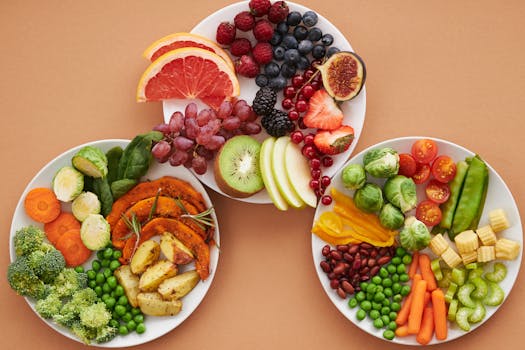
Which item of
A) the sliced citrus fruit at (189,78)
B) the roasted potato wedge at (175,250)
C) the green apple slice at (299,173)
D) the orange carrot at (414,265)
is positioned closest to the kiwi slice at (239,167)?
the green apple slice at (299,173)

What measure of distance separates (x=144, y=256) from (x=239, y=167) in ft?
2.31

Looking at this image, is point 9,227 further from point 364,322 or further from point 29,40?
point 364,322

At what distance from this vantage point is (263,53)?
3.21 meters

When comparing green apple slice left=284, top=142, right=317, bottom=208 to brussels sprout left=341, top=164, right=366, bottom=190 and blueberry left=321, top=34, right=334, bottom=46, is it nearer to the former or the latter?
brussels sprout left=341, top=164, right=366, bottom=190

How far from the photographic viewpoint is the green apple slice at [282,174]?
3.18m

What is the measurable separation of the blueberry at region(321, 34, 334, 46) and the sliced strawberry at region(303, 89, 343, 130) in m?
0.27

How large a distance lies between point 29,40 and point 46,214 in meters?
1.05

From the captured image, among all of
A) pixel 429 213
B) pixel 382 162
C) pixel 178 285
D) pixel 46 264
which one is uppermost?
pixel 382 162

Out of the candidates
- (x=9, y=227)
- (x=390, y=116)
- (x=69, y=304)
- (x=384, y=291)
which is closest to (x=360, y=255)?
(x=384, y=291)

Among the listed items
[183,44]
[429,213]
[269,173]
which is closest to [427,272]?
[429,213]

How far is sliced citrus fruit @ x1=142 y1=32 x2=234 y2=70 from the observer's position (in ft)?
10.6

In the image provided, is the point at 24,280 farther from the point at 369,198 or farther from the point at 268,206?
the point at 369,198

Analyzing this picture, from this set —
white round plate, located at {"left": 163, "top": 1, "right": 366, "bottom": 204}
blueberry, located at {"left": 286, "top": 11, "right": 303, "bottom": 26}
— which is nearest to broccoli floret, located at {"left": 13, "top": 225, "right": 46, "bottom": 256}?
white round plate, located at {"left": 163, "top": 1, "right": 366, "bottom": 204}

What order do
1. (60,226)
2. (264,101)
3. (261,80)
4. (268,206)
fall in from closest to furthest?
(264,101)
(261,80)
(60,226)
(268,206)
